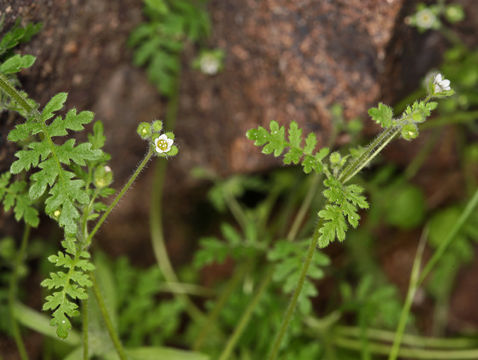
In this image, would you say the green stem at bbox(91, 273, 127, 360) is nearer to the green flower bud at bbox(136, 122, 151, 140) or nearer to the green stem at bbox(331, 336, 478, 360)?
the green flower bud at bbox(136, 122, 151, 140)

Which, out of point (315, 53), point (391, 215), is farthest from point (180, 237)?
point (315, 53)

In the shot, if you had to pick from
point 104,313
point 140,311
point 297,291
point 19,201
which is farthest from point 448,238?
point 19,201

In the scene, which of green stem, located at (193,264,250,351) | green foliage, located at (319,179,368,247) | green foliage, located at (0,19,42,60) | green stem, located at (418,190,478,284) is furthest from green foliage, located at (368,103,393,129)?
green stem, located at (193,264,250,351)


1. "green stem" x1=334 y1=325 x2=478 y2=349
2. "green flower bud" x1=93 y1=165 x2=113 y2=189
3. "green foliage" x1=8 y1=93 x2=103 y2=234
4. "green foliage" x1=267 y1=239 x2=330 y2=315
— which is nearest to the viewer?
"green foliage" x1=8 y1=93 x2=103 y2=234

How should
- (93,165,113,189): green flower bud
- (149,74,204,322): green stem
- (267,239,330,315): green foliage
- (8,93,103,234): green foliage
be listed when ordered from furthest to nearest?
(149,74,204,322): green stem, (267,239,330,315): green foliage, (93,165,113,189): green flower bud, (8,93,103,234): green foliage

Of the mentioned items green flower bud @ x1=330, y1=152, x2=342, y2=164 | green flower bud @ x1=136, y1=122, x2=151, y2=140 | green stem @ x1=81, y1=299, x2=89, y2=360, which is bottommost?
green stem @ x1=81, y1=299, x2=89, y2=360

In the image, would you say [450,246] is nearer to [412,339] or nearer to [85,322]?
[412,339]

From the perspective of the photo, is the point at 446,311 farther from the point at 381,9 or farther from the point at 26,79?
the point at 26,79
